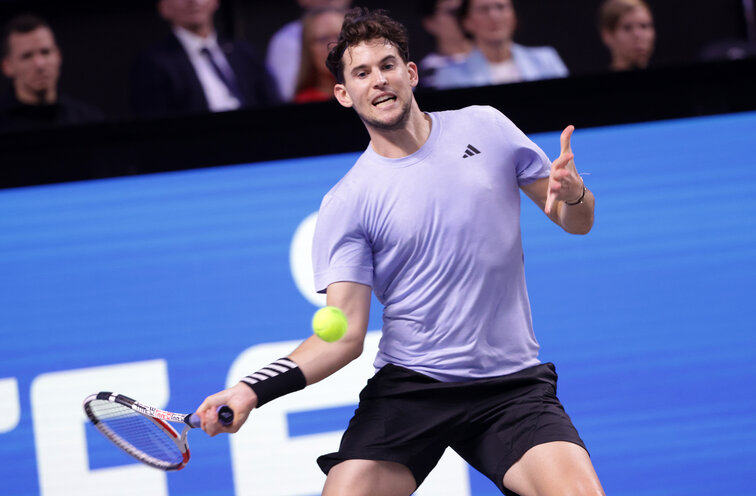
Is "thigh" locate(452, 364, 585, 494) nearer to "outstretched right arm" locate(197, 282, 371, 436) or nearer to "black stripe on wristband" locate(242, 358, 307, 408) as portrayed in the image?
"outstretched right arm" locate(197, 282, 371, 436)

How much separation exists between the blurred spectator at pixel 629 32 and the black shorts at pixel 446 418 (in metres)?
2.26

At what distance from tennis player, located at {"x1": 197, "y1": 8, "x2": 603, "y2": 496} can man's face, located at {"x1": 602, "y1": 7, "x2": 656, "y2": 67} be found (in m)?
1.97

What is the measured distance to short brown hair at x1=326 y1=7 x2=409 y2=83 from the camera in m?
2.84

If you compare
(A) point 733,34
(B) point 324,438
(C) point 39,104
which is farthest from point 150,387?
(A) point 733,34

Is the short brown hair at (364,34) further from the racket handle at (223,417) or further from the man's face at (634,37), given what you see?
the man's face at (634,37)

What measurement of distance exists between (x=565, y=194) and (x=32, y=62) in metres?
2.73

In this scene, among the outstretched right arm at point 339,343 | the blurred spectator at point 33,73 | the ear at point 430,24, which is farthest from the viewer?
the ear at point 430,24

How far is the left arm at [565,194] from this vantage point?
253 cm

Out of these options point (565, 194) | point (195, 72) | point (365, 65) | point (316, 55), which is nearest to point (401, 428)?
point (565, 194)

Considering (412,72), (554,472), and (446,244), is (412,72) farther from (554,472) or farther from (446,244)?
(554,472)

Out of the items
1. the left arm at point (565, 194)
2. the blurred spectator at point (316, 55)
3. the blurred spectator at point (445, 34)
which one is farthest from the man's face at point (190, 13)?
the left arm at point (565, 194)

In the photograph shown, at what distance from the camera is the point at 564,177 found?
253 centimetres

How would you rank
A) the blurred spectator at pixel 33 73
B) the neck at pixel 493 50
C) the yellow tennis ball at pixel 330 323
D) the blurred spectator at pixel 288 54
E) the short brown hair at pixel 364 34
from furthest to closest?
1. the neck at pixel 493 50
2. the blurred spectator at pixel 288 54
3. the blurred spectator at pixel 33 73
4. the short brown hair at pixel 364 34
5. the yellow tennis ball at pixel 330 323

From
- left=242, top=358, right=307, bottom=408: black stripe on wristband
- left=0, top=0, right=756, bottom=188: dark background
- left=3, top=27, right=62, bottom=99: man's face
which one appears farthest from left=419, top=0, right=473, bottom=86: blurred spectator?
left=242, top=358, right=307, bottom=408: black stripe on wristband
